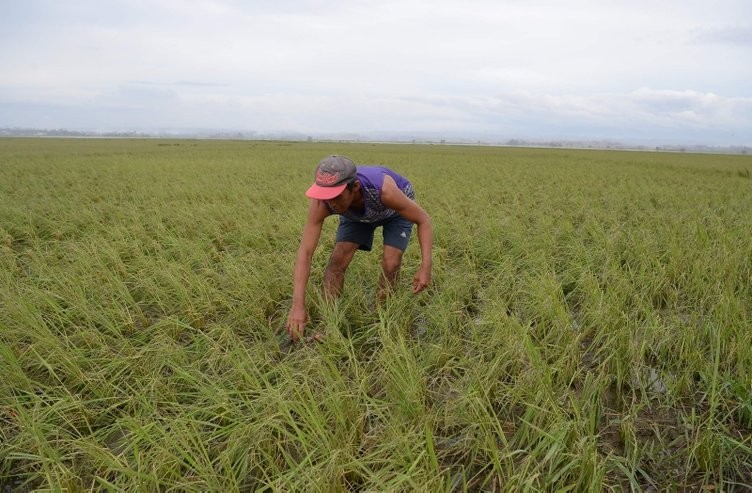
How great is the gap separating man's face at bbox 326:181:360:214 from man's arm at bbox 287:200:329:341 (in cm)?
7

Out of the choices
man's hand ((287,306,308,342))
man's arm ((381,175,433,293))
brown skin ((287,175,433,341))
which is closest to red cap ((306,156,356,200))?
brown skin ((287,175,433,341))

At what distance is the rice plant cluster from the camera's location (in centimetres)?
139

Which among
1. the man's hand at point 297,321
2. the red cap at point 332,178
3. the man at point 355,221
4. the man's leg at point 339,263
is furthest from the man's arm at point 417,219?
the man's hand at point 297,321

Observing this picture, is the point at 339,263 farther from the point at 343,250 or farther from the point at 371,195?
the point at 371,195

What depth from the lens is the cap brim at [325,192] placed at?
203cm

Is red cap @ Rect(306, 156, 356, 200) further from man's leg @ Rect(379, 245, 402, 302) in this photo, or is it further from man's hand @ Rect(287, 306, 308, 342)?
man's leg @ Rect(379, 245, 402, 302)

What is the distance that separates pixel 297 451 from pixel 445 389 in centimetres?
69

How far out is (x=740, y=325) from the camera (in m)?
1.97

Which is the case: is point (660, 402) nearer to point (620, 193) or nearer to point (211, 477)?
point (211, 477)

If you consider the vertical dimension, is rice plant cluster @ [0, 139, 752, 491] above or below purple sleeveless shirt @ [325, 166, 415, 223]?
below

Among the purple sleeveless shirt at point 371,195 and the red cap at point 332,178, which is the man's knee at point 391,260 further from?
the red cap at point 332,178

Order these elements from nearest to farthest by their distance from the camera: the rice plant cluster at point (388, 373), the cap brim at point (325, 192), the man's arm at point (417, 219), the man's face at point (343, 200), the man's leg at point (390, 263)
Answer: the rice plant cluster at point (388, 373) → the cap brim at point (325, 192) → the man's face at point (343, 200) → the man's arm at point (417, 219) → the man's leg at point (390, 263)

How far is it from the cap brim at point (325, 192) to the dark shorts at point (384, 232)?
779 millimetres

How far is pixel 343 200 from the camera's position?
2.25m
